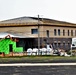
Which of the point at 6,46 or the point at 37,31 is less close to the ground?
the point at 37,31

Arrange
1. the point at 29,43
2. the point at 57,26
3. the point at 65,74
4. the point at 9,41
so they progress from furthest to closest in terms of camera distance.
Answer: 1. the point at 57,26
2. the point at 29,43
3. the point at 9,41
4. the point at 65,74

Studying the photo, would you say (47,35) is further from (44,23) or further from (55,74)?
(55,74)

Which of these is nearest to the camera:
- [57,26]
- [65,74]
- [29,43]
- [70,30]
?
[65,74]

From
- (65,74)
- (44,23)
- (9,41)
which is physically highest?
(44,23)

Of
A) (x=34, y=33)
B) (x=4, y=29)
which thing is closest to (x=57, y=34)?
(x=34, y=33)

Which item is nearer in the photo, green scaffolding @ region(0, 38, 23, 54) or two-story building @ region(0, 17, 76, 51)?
green scaffolding @ region(0, 38, 23, 54)

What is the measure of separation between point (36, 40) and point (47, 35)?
1833 mm

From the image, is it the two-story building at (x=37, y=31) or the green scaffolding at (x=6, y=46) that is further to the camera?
the two-story building at (x=37, y=31)

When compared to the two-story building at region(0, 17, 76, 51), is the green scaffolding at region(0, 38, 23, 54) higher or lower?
lower

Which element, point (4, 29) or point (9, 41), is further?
point (4, 29)

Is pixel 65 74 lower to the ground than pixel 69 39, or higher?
lower

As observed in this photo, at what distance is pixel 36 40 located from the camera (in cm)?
3788

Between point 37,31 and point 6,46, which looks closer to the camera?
point 6,46

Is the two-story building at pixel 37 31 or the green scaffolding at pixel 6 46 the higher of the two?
the two-story building at pixel 37 31
